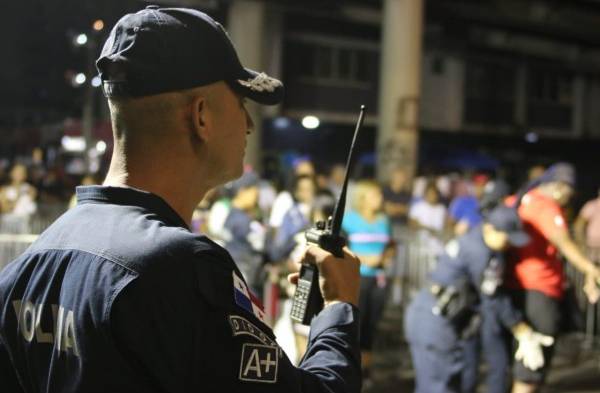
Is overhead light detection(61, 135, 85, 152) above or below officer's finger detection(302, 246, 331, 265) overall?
above

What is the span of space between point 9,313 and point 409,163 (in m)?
19.5

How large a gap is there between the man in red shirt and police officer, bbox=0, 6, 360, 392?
3.97m

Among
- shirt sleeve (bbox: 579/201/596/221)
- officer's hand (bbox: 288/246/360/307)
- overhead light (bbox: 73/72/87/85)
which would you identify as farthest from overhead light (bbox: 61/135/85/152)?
officer's hand (bbox: 288/246/360/307)

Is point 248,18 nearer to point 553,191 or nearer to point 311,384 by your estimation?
point 553,191

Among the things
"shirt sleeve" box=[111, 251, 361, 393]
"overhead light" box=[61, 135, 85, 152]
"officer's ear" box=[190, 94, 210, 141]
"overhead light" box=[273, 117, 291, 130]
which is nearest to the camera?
"shirt sleeve" box=[111, 251, 361, 393]

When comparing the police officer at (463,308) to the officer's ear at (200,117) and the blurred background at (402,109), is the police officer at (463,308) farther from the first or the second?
the officer's ear at (200,117)

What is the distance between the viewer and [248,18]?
69.8 ft

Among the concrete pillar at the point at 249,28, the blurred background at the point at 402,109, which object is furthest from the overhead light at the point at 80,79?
the concrete pillar at the point at 249,28

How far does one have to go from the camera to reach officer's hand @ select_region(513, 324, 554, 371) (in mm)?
5191

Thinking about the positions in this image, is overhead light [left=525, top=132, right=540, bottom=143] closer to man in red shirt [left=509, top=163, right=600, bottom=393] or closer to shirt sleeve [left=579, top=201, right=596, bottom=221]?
shirt sleeve [left=579, top=201, right=596, bottom=221]

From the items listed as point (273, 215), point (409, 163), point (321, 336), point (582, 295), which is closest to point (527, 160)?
point (409, 163)

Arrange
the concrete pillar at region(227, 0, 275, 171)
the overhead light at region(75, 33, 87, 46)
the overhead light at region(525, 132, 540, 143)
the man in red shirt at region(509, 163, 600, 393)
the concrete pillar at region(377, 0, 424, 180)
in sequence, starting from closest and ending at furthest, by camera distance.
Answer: the overhead light at region(75, 33, 87, 46) → the man in red shirt at region(509, 163, 600, 393) → the concrete pillar at region(377, 0, 424, 180) → the concrete pillar at region(227, 0, 275, 171) → the overhead light at region(525, 132, 540, 143)

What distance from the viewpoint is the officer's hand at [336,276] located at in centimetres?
176

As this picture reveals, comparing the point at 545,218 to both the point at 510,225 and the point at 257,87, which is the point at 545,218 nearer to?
the point at 510,225
